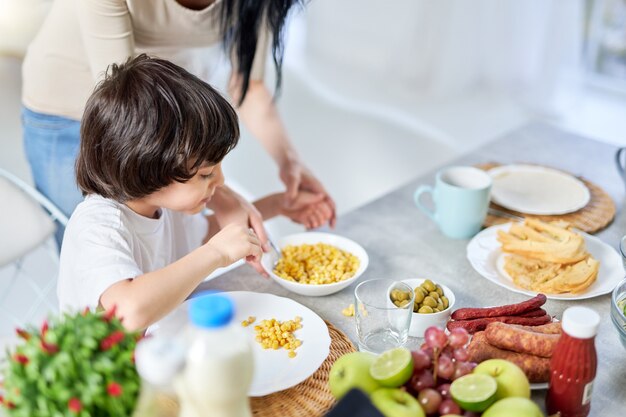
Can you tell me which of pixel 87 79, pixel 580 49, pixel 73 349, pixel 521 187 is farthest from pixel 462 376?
pixel 580 49

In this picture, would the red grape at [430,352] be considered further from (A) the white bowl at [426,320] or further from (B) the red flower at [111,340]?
(B) the red flower at [111,340]

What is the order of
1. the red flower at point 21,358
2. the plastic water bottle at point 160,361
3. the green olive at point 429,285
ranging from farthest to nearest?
the green olive at point 429,285 → the red flower at point 21,358 → the plastic water bottle at point 160,361

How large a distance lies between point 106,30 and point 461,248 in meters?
0.74

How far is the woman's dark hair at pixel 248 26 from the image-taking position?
1.43 meters

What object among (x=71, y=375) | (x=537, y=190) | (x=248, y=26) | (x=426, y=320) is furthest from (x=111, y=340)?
(x=537, y=190)

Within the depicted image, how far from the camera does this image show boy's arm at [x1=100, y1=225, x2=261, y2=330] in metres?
1.04

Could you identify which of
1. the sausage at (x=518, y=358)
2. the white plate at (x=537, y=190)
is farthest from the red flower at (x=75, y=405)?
the white plate at (x=537, y=190)

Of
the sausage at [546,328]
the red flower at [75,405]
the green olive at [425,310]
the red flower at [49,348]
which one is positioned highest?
the red flower at [49,348]

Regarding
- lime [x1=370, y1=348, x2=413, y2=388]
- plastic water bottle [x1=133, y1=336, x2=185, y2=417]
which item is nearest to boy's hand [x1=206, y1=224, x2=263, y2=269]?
lime [x1=370, y1=348, x2=413, y2=388]

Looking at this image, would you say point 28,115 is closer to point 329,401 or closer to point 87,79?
point 87,79

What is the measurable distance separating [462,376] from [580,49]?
91.4 inches

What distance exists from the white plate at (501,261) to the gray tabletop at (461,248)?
0.01 m

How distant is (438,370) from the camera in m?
0.90

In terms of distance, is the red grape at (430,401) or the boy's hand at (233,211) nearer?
the red grape at (430,401)
